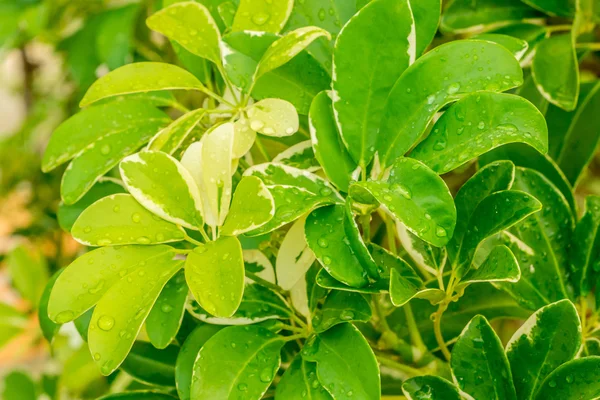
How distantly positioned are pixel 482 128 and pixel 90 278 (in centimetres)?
28

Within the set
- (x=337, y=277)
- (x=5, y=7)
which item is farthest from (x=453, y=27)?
(x=5, y=7)

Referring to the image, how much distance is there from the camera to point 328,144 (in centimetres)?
40

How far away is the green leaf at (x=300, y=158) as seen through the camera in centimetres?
43

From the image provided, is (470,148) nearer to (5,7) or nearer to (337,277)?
(337,277)

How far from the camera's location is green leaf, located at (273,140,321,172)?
433mm

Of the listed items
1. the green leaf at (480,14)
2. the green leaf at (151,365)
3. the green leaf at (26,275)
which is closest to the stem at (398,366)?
the green leaf at (151,365)

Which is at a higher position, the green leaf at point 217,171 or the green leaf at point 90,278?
the green leaf at point 217,171

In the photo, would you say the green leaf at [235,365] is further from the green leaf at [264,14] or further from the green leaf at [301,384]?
the green leaf at [264,14]

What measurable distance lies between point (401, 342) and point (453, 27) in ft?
1.08

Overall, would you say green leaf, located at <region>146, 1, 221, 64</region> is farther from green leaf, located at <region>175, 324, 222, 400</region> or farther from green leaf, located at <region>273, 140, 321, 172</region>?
green leaf, located at <region>175, 324, 222, 400</region>

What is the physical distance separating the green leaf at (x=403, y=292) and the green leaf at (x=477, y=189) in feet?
0.15

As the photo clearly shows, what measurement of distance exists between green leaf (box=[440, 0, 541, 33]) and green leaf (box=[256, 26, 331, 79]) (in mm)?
253

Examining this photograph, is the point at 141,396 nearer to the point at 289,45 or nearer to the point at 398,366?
the point at 398,366

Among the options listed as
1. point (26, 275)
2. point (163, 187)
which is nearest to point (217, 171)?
point (163, 187)
